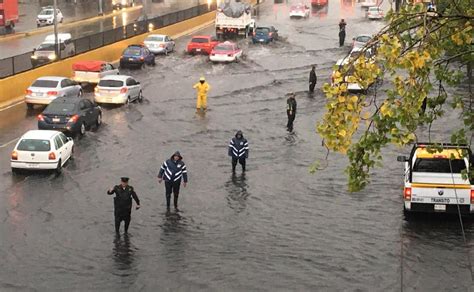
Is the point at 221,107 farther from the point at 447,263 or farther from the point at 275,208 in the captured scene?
the point at 447,263

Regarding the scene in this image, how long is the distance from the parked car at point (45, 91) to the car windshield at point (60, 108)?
4.51 metres

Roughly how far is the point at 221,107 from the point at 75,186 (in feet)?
49.5

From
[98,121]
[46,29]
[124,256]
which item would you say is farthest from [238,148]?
[46,29]

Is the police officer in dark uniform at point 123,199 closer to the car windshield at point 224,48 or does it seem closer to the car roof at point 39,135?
Result: the car roof at point 39,135

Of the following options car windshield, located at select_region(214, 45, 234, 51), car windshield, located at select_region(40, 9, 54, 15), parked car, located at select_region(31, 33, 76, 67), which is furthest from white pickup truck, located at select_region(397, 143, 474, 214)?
car windshield, located at select_region(40, 9, 54, 15)

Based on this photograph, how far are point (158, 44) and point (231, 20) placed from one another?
12.7 meters

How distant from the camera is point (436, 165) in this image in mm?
20891

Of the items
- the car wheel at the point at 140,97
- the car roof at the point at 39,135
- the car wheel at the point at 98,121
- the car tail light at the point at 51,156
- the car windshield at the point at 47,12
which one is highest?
the car roof at the point at 39,135

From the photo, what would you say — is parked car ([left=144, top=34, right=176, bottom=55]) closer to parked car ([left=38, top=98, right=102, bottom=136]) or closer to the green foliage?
parked car ([left=38, top=98, right=102, bottom=136])

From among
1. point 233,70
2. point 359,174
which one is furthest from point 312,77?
point 359,174

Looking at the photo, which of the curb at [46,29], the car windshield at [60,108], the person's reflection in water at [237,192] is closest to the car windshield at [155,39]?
the curb at [46,29]

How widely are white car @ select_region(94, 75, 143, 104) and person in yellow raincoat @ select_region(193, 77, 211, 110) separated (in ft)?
9.95

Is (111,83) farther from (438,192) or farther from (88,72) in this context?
(438,192)

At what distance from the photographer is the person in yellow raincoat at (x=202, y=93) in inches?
1417
